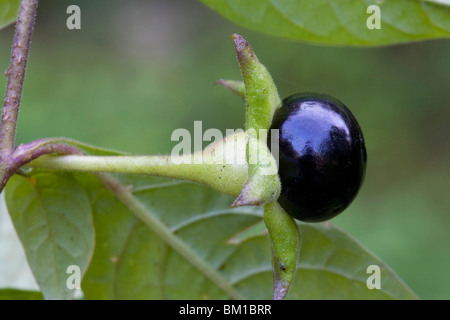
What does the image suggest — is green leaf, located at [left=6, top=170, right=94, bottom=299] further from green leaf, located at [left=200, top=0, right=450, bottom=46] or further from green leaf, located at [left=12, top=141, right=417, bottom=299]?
green leaf, located at [left=200, top=0, right=450, bottom=46]

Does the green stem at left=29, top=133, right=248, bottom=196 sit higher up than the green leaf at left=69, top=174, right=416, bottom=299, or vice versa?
the green stem at left=29, top=133, right=248, bottom=196

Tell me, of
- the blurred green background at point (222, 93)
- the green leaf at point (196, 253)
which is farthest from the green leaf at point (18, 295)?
the blurred green background at point (222, 93)

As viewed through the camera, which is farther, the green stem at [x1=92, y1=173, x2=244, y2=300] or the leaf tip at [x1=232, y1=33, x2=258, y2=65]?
the green stem at [x1=92, y1=173, x2=244, y2=300]

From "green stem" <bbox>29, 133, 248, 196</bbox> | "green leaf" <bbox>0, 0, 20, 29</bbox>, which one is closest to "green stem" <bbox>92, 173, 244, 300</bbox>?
"green stem" <bbox>29, 133, 248, 196</bbox>

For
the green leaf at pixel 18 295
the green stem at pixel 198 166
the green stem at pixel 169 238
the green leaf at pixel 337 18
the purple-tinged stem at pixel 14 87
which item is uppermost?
the green leaf at pixel 337 18

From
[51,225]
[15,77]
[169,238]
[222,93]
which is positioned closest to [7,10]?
[15,77]

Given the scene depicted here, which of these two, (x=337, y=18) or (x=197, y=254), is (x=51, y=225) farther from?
(x=337, y=18)

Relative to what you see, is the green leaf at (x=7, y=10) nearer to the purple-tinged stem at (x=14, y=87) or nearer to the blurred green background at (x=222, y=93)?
the purple-tinged stem at (x=14, y=87)

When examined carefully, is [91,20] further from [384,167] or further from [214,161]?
[214,161]
